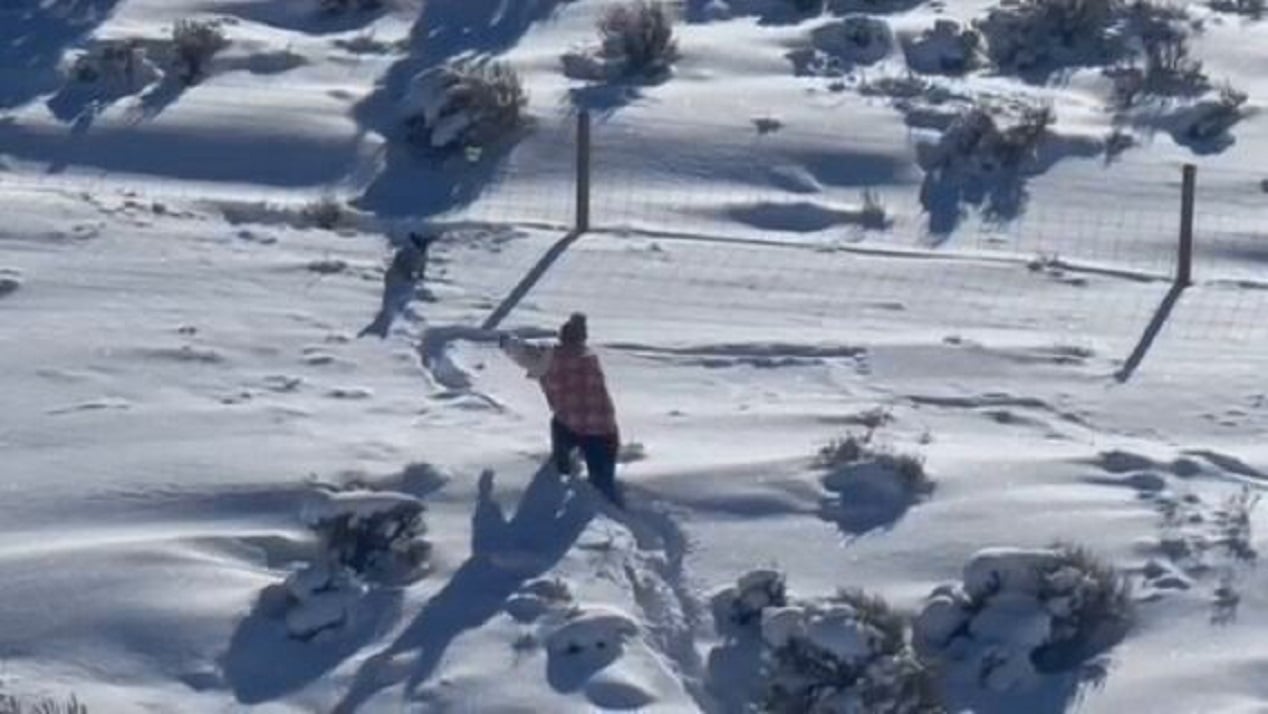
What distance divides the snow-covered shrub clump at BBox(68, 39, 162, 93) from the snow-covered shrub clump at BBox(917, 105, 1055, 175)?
15.8 feet

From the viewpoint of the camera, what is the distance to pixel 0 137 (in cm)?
2228

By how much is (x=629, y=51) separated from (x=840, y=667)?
390 inches

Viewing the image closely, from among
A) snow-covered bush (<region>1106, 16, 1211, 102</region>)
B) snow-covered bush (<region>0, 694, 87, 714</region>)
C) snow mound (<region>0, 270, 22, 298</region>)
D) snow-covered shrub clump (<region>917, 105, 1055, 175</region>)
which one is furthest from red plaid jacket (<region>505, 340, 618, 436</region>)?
snow-covered bush (<region>1106, 16, 1211, 102</region>)

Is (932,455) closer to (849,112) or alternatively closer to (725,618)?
(725,618)

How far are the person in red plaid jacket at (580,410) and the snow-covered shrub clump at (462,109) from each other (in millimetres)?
5646

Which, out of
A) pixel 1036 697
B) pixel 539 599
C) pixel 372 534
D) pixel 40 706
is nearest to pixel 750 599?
pixel 539 599

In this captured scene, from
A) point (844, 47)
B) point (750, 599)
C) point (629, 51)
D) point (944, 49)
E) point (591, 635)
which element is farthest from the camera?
point (944, 49)

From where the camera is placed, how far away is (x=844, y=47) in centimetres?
2453

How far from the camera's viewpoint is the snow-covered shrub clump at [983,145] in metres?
22.5

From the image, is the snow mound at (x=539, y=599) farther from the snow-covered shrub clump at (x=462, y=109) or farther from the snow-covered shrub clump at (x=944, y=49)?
the snow-covered shrub clump at (x=944, y=49)

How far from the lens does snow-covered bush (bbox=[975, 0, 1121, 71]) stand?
24828mm

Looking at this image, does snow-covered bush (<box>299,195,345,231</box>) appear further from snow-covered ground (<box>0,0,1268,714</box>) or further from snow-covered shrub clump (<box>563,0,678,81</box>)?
snow-covered shrub clump (<box>563,0,678,81</box>)

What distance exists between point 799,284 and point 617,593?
514cm

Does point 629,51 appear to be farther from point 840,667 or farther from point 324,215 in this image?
point 840,667
